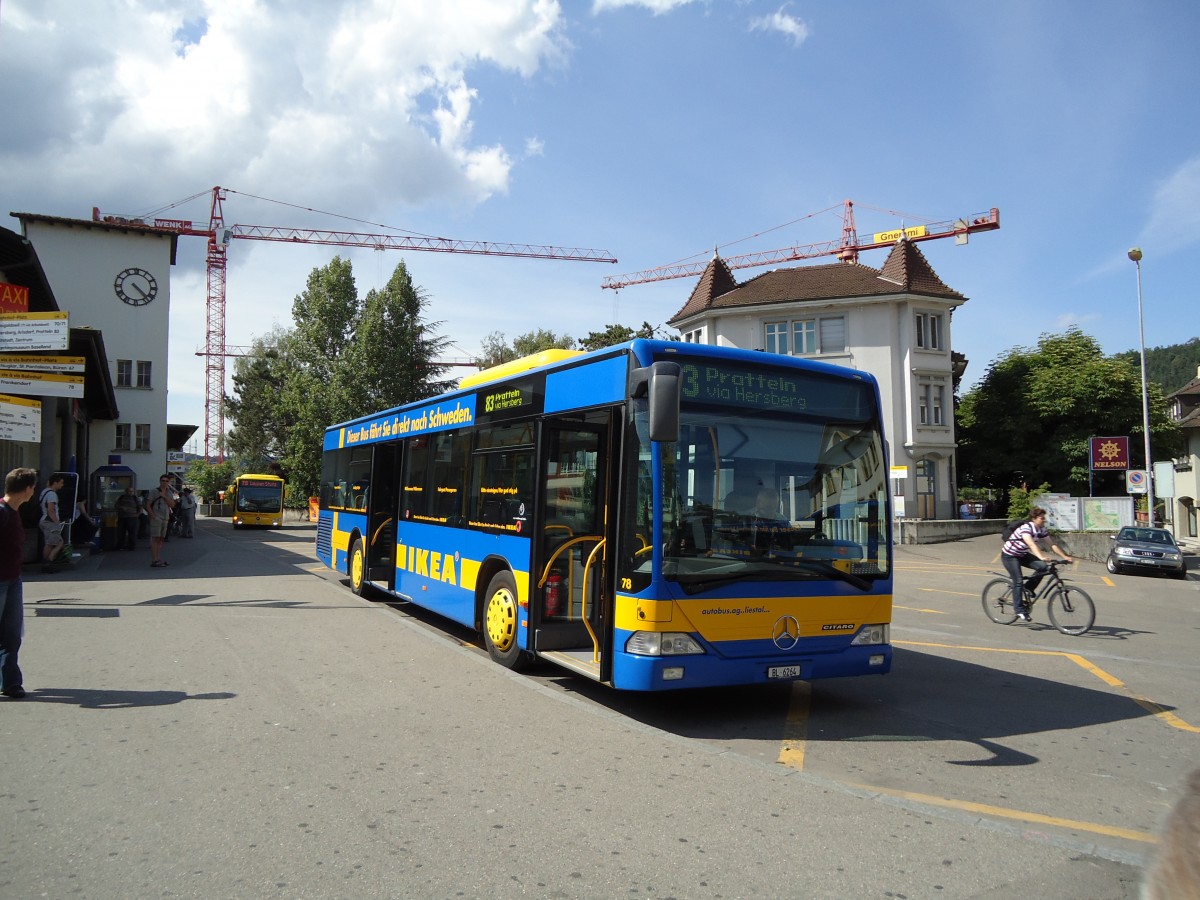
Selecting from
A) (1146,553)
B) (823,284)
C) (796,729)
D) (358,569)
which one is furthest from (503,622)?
(823,284)

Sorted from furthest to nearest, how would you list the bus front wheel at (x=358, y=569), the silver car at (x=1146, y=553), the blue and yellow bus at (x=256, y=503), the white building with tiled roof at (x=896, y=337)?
the white building with tiled roof at (x=896, y=337)
the blue and yellow bus at (x=256, y=503)
the silver car at (x=1146, y=553)
the bus front wheel at (x=358, y=569)

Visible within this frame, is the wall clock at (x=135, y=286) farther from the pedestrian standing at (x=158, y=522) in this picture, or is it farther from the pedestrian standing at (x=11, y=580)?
the pedestrian standing at (x=11, y=580)

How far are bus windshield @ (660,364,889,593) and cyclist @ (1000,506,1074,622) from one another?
244 inches

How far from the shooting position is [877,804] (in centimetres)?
507

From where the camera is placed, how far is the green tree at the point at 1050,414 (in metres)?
44.2

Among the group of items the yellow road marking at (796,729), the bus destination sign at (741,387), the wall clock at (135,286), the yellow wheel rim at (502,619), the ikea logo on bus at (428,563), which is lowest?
the yellow road marking at (796,729)

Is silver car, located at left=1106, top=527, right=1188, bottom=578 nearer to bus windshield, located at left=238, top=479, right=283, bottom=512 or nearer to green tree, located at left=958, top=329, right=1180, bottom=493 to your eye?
green tree, located at left=958, top=329, right=1180, bottom=493

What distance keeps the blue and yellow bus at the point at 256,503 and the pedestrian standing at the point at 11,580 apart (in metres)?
36.8

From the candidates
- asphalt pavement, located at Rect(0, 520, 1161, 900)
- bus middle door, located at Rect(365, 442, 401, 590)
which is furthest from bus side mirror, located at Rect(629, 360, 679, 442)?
bus middle door, located at Rect(365, 442, 401, 590)

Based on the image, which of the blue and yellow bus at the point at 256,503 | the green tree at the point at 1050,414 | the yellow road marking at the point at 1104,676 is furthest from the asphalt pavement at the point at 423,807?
the green tree at the point at 1050,414

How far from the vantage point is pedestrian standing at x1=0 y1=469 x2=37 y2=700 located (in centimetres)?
693

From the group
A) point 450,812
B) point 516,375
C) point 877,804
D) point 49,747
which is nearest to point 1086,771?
point 877,804

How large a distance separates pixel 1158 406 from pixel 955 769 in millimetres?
49063

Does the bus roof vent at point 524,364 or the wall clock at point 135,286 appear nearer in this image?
the bus roof vent at point 524,364
